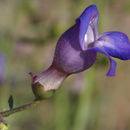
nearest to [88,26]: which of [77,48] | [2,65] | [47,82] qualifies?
[77,48]

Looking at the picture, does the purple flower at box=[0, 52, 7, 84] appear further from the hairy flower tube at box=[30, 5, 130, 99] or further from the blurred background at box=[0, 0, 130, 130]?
the hairy flower tube at box=[30, 5, 130, 99]

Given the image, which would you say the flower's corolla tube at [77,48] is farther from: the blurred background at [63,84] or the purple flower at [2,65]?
the purple flower at [2,65]

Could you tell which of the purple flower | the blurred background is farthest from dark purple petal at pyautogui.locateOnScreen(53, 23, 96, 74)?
the purple flower

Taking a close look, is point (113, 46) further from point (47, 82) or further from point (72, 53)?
point (47, 82)

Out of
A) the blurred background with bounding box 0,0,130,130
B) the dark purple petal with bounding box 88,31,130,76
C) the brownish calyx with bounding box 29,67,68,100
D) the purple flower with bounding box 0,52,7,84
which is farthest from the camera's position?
the purple flower with bounding box 0,52,7,84

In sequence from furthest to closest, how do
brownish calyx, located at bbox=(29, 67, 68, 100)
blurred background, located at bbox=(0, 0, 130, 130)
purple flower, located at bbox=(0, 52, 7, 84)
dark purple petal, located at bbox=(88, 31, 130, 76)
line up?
1. purple flower, located at bbox=(0, 52, 7, 84)
2. blurred background, located at bbox=(0, 0, 130, 130)
3. brownish calyx, located at bbox=(29, 67, 68, 100)
4. dark purple petal, located at bbox=(88, 31, 130, 76)

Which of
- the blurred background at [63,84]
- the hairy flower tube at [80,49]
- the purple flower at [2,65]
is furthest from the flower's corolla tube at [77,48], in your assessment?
the purple flower at [2,65]
